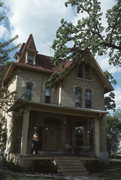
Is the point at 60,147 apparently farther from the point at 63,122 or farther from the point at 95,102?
the point at 95,102

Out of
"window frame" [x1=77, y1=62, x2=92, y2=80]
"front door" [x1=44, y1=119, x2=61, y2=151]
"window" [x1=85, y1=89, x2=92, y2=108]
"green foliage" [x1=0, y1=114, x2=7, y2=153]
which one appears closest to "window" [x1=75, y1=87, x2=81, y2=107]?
"window" [x1=85, y1=89, x2=92, y2=108]

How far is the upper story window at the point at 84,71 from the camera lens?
19.7 meters

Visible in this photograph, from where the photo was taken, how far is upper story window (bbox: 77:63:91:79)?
19.7m

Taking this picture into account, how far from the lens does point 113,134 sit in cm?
3581

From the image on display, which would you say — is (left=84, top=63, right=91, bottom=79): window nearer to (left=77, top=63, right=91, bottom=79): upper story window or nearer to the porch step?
(left=77, top=63, right=91, bottom=79): upper story window

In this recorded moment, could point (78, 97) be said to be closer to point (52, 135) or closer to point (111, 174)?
point (52, 135)

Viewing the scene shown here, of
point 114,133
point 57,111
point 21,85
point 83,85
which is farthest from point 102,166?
point 114,133

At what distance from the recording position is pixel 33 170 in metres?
12.0

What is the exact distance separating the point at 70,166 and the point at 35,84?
26.5 feet


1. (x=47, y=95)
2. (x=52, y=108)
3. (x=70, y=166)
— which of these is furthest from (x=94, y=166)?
(x=47, y=95)

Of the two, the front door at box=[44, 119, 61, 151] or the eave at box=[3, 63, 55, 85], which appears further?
the eave at box=[3, 63, 55, 85]

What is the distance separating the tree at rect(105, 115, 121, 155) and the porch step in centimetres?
2242

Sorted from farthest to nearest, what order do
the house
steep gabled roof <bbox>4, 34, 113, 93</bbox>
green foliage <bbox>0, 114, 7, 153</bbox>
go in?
1. green foliage <bbox>0, 114, 7, 153</bbox>
2. steep gabled roof <bbox>4, 34, 113, 93</bbox>
3. the house

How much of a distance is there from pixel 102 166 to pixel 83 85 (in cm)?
791
